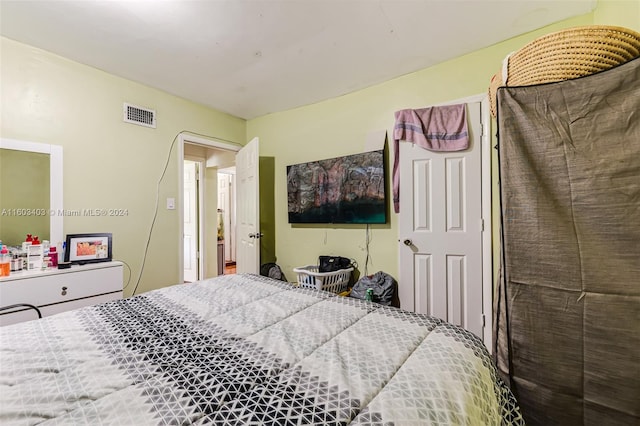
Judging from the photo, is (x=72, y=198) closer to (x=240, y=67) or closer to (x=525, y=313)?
(x=240, y=67)

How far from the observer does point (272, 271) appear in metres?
3.43

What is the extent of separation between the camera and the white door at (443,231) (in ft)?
7.24

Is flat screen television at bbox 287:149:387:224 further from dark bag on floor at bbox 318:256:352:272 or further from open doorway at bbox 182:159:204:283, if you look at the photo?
open doorway at bbox 182:159:204:283

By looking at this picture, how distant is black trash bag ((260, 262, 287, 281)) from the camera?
3394 millimetres

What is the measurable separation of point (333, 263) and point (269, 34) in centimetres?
211

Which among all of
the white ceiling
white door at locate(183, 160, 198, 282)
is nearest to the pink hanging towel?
the white ceiling

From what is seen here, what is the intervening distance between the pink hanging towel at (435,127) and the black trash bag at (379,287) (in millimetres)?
1224

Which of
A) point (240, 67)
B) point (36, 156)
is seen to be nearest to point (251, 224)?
point (240, 67)

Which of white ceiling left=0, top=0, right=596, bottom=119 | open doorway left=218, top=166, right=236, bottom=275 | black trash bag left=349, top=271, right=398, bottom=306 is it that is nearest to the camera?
white ceiling left=0, top=0, right=596, bottom=119

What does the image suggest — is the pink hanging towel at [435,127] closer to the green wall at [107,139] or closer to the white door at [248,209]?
the white door at [248,209]

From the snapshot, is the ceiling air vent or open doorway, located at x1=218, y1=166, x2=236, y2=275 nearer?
the ceiling air vent

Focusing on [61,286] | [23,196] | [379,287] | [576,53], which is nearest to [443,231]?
[379,287]

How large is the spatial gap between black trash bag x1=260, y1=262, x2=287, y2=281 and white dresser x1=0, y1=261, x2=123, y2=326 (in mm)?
1539

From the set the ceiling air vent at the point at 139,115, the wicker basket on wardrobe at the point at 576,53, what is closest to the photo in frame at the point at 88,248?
the ceiling air vent at the point at 139,115
